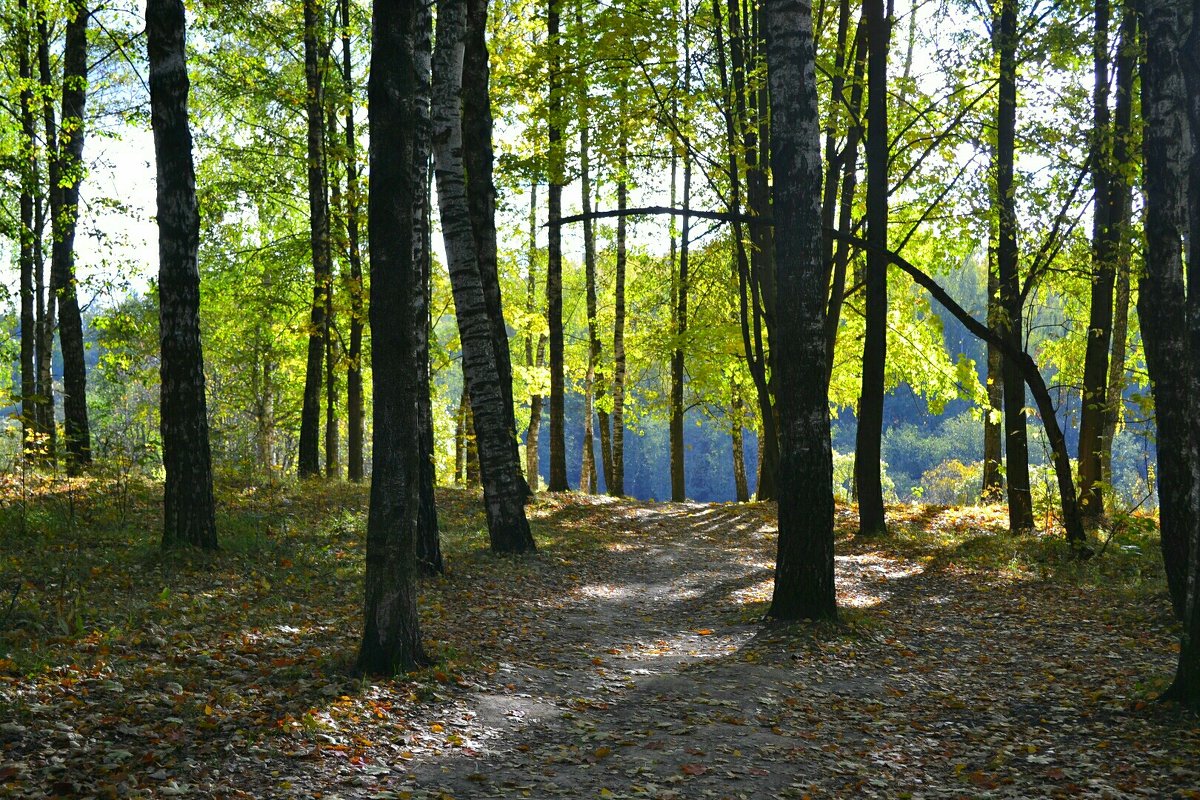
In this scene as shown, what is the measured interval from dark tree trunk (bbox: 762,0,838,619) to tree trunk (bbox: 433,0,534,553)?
4.46m

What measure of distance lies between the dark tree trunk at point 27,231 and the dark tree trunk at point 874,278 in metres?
12.7

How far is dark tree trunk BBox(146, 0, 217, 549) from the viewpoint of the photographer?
9039 mm

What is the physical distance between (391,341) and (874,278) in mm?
10714

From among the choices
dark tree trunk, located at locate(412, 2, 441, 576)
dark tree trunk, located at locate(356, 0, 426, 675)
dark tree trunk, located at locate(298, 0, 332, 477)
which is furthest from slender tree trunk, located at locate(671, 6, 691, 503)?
dark tree trunk, located at locate(356, 0, 426, 675)

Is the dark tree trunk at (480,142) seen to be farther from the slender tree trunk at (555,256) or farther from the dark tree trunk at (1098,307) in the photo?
the dark tree trunk at (1098,307)

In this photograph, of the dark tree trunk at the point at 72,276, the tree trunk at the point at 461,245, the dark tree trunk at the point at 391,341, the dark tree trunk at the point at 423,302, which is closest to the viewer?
the dark tree trunk at the point at 391,341

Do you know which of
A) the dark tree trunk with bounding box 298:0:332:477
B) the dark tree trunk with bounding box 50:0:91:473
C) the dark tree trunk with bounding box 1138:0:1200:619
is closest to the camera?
the dark tree trunk with bounding box 1138:0:1200:619

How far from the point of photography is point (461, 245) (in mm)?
11102

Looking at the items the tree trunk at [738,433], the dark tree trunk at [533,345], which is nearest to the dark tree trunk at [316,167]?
the dark tree trunk at [533,345]

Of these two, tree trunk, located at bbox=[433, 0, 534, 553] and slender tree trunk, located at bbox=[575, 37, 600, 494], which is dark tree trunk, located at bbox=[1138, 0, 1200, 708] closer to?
tree trunk, located at bbox=[433, 0, 534, 553]

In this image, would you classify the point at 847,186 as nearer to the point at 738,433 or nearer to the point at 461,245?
the point at 461,245

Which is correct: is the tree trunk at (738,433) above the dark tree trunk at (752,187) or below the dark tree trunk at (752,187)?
below

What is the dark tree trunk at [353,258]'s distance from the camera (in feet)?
Result: 56.4

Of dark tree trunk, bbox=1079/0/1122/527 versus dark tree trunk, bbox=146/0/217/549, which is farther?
dark tree trunk, bbox=1079/0/1122/527
